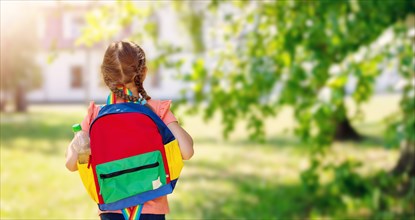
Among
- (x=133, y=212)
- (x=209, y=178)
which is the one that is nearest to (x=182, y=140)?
(x=133, y=212)

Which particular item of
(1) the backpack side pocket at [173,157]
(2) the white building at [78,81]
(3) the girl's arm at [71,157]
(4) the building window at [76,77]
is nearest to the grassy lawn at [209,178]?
(3) the girl's arm at [71,157]

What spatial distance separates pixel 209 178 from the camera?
37.4 ft

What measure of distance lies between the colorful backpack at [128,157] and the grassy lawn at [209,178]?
8.51 feet

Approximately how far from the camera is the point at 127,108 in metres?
2.78

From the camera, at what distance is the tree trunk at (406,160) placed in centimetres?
903

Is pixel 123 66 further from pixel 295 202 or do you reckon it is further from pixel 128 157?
pixel 295 202

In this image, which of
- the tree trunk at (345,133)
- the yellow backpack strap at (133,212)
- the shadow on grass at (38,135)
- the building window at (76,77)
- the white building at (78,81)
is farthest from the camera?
the building window at (76,77)

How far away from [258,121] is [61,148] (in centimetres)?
767

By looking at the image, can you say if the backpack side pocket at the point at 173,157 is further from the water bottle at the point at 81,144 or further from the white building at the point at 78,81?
the white building at the point at 78,81

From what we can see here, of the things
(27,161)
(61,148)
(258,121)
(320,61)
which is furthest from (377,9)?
(61,148)

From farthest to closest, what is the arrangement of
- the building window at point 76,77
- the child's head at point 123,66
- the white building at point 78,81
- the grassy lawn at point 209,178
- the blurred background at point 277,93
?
the building window at point 76,77 → the white building at point 78,81 → the grassy lawn at point 209,178 → the blurred background at point 277,93 → the child's head at point 123,66

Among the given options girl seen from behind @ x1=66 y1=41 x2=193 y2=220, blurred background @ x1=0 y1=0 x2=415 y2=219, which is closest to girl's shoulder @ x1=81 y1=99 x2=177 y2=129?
girl seen from behind @ x1=66 y1=41 x2=193 y2=220

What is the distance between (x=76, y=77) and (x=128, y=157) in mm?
41583

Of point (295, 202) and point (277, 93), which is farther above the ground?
point (277, 93)
